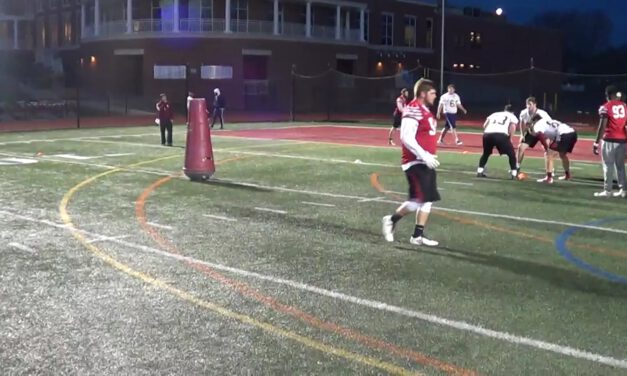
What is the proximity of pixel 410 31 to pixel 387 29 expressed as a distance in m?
3.47

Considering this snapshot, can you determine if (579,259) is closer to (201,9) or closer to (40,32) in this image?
(201,9)

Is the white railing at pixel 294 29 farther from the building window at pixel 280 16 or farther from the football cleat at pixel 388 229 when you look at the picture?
the football cleat at pixel 388 229

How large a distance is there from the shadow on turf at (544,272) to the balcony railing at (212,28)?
1779 inches

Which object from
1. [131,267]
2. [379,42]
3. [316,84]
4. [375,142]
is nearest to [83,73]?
[316,84]

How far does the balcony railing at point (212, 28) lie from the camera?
5159 cm

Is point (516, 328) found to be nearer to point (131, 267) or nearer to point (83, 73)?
point (131, 267)

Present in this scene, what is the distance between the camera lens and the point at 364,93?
55.9 m

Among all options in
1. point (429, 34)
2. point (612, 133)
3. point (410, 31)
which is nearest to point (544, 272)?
point (612, 133)

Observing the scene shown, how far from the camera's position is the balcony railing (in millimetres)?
51594

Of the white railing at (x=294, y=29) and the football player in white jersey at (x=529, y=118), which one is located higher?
the white railing at (x=294, y=29)

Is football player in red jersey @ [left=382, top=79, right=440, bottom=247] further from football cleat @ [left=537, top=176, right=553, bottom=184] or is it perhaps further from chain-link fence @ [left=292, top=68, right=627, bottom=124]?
chain-link fence @ [left=292, top=68, right=627, bottom=124]

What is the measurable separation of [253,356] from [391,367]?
93cm

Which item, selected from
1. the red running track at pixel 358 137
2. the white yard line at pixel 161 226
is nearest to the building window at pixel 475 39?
the red running track at pixel 358 137

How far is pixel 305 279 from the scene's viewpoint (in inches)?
277
